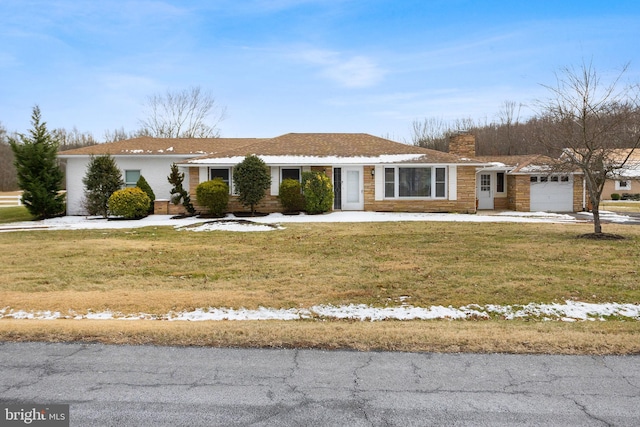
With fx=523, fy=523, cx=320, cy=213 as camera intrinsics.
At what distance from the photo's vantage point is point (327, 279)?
10.3 meters

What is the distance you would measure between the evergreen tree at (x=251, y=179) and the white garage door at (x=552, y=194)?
1422 centimetres

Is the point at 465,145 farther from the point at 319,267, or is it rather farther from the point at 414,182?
the point at 319,267

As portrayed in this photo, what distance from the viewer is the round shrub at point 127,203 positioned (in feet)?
69.4

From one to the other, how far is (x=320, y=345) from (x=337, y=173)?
18398 millimetres

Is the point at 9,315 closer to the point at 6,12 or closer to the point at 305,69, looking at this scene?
the point at 6,12

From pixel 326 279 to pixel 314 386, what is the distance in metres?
5.76

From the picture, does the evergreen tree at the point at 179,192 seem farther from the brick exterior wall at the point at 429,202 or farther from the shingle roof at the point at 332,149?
the shingle roof at the point at 332,149

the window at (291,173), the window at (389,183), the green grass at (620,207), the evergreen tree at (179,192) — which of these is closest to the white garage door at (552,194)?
the green grass at (620,207)

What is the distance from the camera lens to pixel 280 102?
119ft

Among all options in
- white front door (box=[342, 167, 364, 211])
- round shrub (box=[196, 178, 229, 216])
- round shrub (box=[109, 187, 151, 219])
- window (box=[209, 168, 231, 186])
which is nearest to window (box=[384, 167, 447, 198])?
white front door (box=[342, 167, 364, 211])

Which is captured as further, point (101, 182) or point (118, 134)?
point (118, 134)

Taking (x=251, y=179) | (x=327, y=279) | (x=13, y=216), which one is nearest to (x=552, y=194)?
(x=251, y=179)

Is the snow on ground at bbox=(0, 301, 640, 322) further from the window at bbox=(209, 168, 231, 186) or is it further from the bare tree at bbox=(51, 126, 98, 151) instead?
the bare tree at bbox=(51, 126, 98, 151)

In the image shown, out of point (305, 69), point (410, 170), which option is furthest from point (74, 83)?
point (410, 170)
